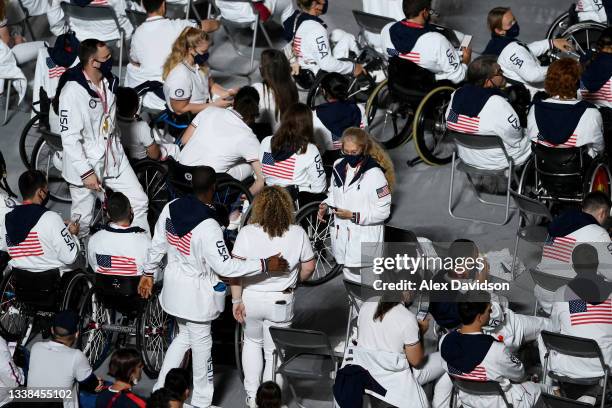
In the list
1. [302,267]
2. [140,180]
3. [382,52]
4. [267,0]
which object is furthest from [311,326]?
[267,0]

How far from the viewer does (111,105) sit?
8055 mm

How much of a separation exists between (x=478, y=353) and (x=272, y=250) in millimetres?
1242

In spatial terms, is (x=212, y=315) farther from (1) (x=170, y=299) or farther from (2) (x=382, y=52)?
(2) (x=382, y=52)

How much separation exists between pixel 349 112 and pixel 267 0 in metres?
2.07

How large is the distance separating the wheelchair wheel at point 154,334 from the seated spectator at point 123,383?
779mm

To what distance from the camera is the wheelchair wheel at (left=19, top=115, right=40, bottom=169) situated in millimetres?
9109

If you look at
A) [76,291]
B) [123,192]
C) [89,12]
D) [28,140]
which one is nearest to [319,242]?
[123,192]

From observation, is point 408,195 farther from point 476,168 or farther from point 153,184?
point 153,184

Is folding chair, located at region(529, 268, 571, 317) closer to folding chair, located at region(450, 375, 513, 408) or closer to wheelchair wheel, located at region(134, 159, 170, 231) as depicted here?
folding chair, located at region(450, 375, 513, 408)

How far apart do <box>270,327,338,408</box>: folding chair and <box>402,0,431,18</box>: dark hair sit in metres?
2.83

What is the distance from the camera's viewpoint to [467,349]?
6.43m

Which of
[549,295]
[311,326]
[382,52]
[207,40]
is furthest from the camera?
[382,52]

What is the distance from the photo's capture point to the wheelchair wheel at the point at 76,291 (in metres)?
7.48

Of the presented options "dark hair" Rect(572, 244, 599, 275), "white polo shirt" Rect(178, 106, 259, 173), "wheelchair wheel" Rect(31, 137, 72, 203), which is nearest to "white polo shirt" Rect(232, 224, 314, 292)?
"white polo shirt" Rect(178, 106, 259, 173)
